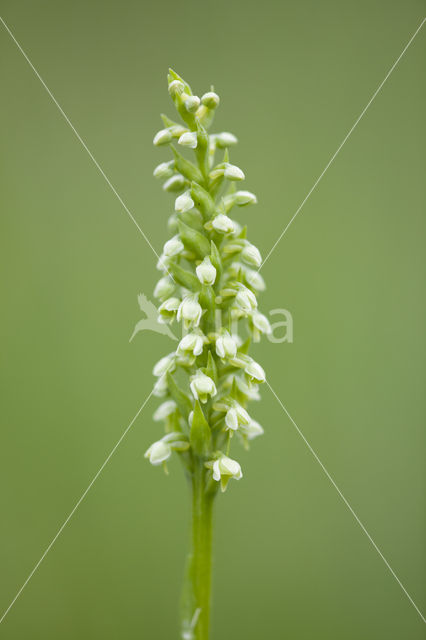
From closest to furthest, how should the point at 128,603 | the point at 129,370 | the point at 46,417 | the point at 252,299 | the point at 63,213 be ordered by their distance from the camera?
the point at 252,299
the point at 128,603
the point at 46,417
the point at 129,370
the point at 63,213

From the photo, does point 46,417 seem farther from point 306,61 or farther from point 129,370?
point 306,61

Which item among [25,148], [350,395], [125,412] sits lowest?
[350,395]

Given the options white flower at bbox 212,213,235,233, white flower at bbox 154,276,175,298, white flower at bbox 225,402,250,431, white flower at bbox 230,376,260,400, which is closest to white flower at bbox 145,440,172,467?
white flower at bbox 225,402,250,431

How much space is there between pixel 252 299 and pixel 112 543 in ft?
9.37

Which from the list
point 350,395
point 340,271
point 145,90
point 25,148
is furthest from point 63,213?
point 350,395

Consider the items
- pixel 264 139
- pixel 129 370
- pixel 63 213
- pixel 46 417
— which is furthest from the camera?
pixel 264 139

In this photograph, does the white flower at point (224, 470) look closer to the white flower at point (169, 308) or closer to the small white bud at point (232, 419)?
the small white bud at point (232, 419)

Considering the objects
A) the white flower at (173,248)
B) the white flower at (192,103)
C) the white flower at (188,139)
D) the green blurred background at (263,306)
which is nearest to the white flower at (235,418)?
the white flower at (173,248)

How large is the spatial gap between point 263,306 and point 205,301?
263cm

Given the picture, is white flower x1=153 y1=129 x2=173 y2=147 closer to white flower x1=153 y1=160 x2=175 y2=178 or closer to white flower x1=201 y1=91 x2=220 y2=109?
white flower x1=153 y1=160 x2=175 y2=178

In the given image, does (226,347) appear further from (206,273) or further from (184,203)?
(184,203)

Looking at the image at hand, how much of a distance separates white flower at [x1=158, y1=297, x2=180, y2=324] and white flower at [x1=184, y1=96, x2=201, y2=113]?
0.83 m

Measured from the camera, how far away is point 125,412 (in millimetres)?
4691

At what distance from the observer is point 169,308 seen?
2541mm
